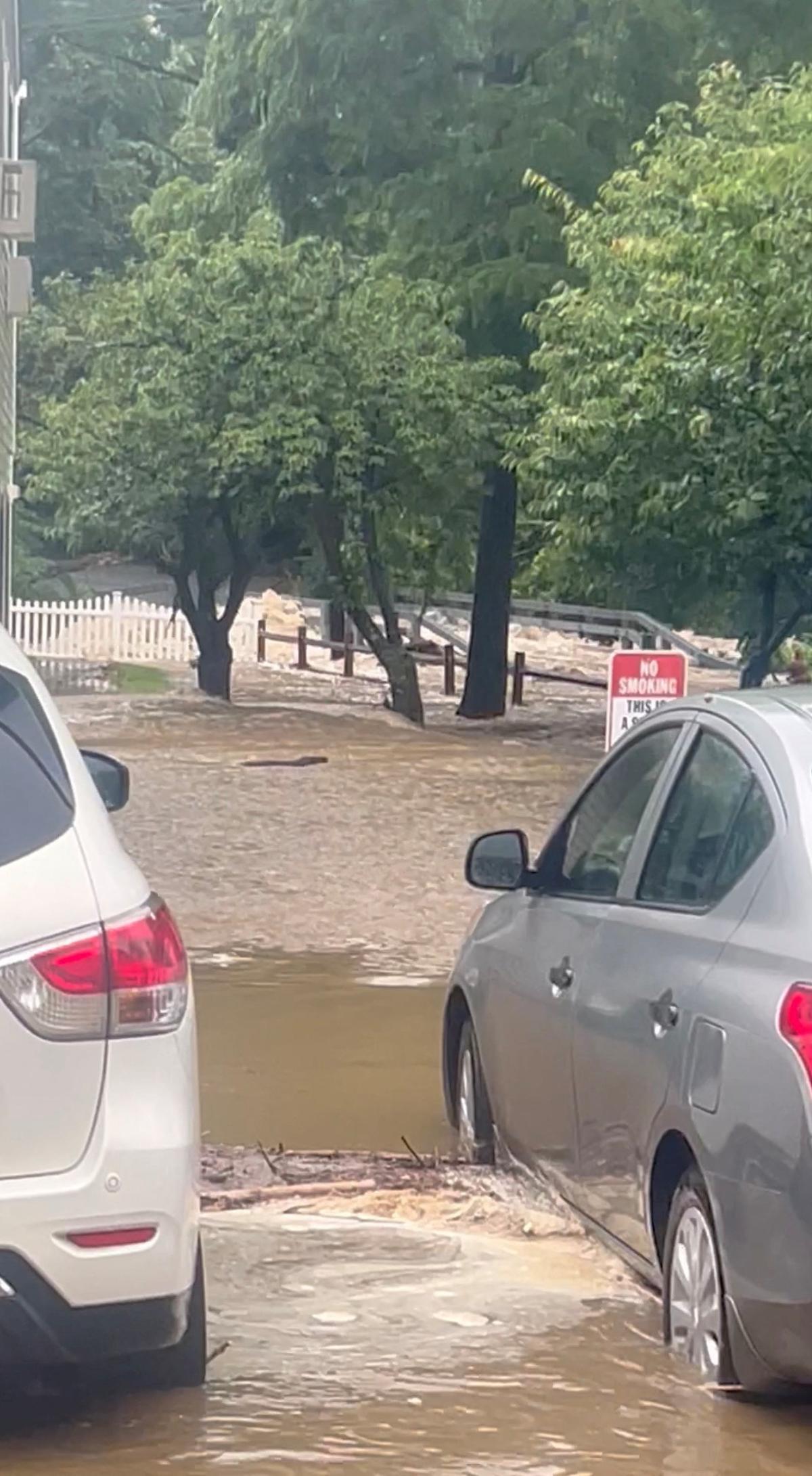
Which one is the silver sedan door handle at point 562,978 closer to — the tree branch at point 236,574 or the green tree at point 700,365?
the green tree at point 700,365

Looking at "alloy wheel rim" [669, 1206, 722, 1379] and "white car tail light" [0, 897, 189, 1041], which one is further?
"alloy wheel rim" [669, 1206, 722, 1379]

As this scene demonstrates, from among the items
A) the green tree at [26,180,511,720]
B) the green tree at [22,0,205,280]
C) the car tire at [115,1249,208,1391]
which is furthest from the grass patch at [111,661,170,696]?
the car tire at [115,1249,208,1391]

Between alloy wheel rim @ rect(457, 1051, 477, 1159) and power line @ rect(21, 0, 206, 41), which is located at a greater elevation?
power line @ rect(21, 0, 206, 41)

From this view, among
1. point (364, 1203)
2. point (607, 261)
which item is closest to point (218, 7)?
point (607, 261)

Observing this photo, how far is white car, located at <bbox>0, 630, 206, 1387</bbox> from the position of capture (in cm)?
400

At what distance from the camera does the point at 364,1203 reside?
655 cm

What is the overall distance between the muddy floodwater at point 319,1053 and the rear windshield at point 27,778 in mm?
3794

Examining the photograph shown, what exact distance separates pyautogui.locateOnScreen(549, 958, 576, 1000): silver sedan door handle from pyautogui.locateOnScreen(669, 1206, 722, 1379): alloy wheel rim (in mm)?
1034

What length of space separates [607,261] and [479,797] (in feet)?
15.2

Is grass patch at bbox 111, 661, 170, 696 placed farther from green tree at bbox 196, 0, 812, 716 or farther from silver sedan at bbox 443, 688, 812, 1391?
silver sedan at bbox 443, 688, 812, 1391

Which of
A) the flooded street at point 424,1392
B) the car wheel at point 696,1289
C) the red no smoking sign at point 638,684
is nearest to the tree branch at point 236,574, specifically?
the red no smoking sign at point 638,684

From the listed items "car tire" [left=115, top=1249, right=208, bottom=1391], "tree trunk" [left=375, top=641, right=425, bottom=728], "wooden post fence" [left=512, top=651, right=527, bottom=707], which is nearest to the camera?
"car tire" [left=115, top=1249, right=208, bottom=1391]

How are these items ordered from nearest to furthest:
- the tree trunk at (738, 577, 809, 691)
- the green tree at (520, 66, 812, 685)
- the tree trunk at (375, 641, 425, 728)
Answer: the green tree at (520, 66, 812, 685)
the tree trunk at (738, 577, 809, 691)
the tree trunk at (375, 641, 425, 728)

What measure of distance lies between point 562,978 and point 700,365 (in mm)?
10846
